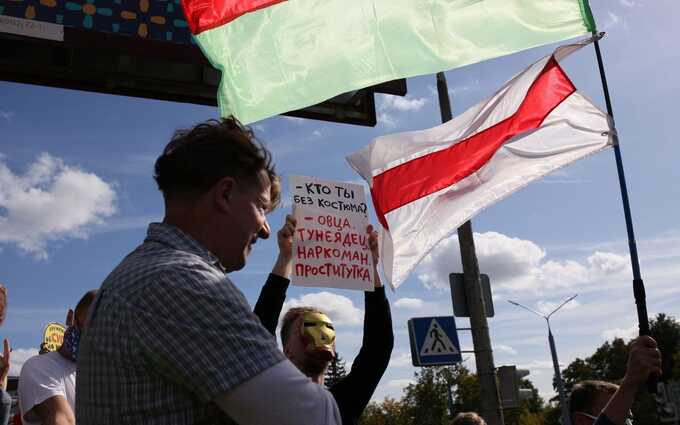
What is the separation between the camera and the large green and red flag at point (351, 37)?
408cm

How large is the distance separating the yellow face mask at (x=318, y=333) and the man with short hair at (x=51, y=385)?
3.33 feet

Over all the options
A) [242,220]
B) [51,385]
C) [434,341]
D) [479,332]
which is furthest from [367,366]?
[434,341]

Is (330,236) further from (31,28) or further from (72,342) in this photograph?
(31,28)

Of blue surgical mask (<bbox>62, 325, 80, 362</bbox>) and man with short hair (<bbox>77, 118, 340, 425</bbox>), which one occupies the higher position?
blue surgical mask (<bbox>62, 325, 80, 362</bbox>)

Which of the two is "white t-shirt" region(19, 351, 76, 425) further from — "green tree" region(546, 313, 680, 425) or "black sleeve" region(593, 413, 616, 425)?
"green tree" region(546, 313, 680, 425)

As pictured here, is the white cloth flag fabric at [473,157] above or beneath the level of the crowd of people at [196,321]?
above

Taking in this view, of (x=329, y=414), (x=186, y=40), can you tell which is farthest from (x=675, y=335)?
(x=329, y=414)

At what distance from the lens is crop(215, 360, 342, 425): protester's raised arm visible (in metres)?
1.28

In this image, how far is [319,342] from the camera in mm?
3346

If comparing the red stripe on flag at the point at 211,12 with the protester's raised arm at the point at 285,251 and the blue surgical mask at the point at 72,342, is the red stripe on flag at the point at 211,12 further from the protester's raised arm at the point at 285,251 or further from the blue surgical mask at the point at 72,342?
the blue surgical mask at the point at 72,342

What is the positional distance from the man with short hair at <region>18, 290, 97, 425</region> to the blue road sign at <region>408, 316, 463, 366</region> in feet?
21.3

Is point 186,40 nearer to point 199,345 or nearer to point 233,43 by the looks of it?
point 233,43

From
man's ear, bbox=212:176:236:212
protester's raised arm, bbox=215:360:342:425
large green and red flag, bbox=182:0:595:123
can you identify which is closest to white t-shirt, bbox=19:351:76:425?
large green and red flag, bbox=182:0:595:123

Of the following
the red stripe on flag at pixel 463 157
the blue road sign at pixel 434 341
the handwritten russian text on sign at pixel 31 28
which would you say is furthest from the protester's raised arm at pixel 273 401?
the blue road sign at pixel 434 341
